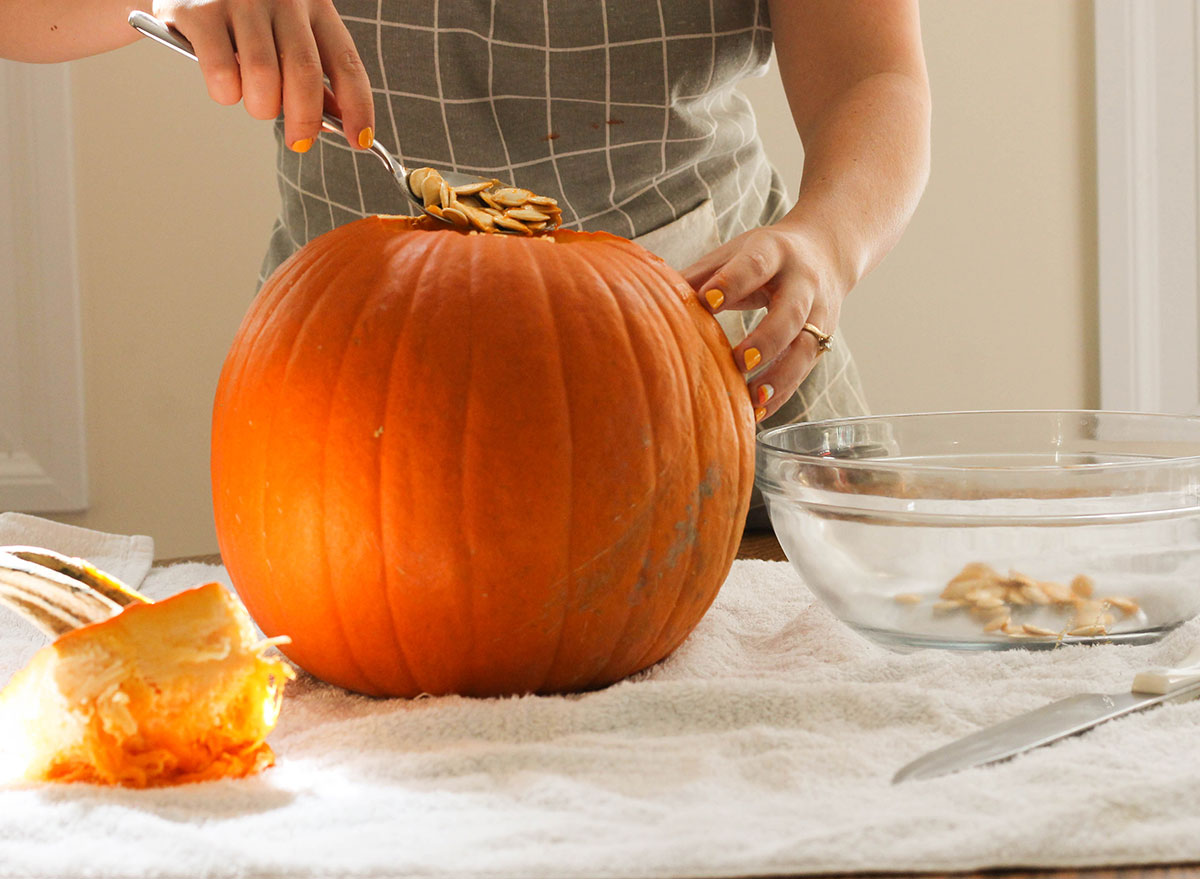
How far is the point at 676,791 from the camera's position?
45 centimetres

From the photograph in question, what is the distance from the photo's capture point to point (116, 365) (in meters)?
1.92

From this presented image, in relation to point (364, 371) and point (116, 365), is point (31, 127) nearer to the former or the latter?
point (116, 365)

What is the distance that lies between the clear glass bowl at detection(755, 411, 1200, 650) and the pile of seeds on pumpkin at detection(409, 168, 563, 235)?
8.2 inches

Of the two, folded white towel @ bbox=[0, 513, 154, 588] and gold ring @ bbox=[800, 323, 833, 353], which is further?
folded white towel @ bbox=[0, 513, 154, 588]

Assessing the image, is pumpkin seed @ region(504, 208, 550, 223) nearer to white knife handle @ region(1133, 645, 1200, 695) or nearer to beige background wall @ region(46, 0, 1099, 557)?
white knife handle @ region(1133, 645, 1200, 695)

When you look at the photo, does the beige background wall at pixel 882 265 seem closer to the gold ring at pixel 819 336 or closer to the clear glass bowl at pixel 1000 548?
the gold ring at pixel 819 336

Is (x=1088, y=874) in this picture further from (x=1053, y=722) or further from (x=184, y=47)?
(x=184, y=47)

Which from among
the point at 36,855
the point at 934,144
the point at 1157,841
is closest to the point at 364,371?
the point at 36,855

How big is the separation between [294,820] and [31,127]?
1.78m

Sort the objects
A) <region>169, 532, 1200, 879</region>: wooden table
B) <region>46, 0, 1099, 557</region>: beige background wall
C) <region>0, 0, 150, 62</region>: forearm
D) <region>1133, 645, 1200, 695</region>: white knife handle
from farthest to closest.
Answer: <region>46, 0, 1099, 557</region>: beige background wall < <region>0, 0, 150, 62</region>: forearm < <region>1133, 645, 1200, 695</region>: white knife handle < <region>169, 532, 1200, 879</region>: wooden table

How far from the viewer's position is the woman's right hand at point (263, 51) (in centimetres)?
64

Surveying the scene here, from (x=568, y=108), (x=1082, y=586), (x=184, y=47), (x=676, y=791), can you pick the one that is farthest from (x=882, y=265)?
(x=676, y=791)

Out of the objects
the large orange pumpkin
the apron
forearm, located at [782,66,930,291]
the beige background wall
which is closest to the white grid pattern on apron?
the apron

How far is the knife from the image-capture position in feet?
1.49
